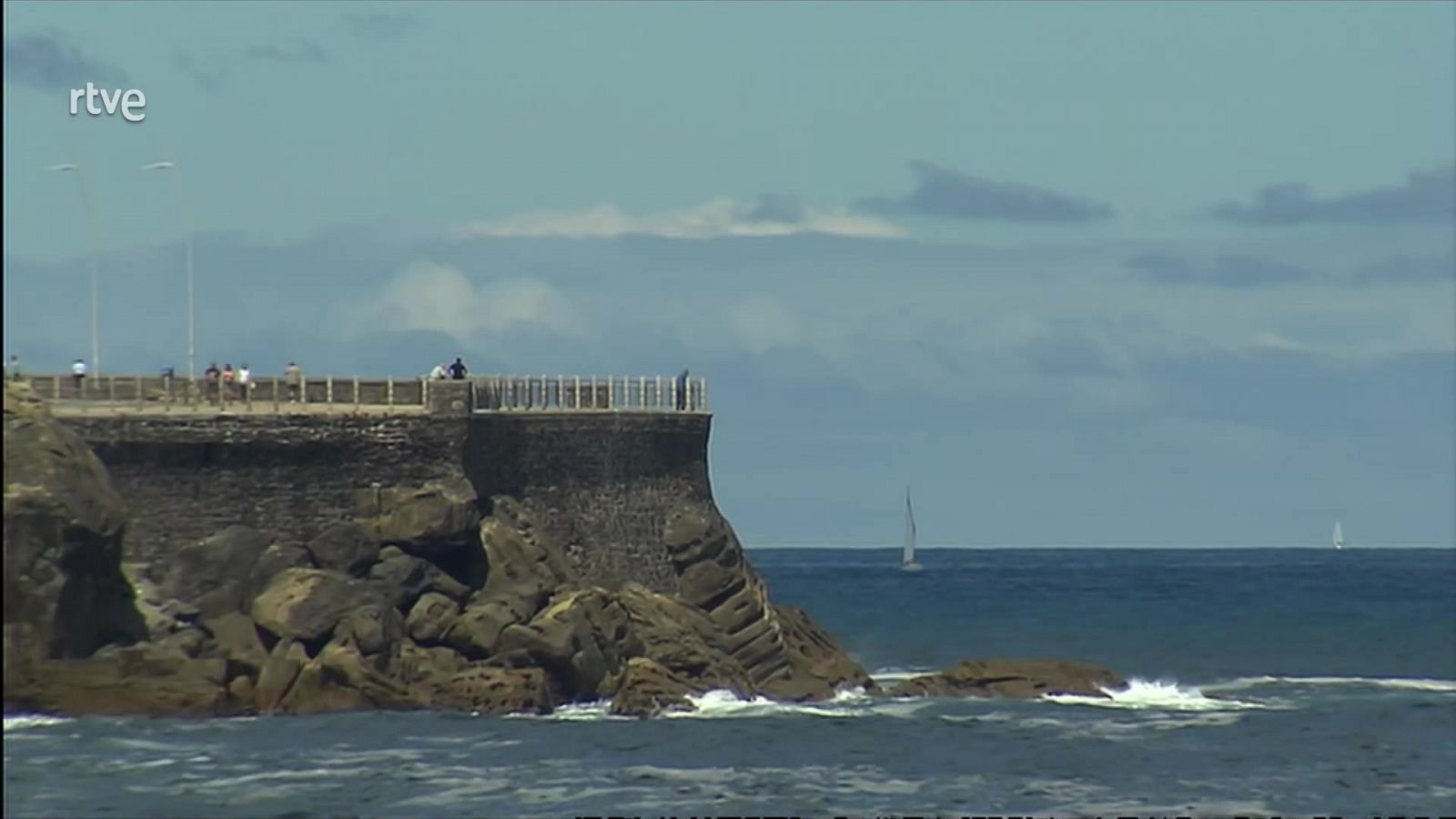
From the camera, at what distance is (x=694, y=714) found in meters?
70.9

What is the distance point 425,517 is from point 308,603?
16.5 feet

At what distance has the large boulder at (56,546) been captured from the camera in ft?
208

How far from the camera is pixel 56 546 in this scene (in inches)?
2516

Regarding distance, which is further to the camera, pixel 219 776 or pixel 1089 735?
pixel 1089 735

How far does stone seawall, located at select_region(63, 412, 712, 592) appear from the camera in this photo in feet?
232

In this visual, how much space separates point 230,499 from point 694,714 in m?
12.2

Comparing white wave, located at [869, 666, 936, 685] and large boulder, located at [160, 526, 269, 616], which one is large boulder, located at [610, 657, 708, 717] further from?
white wave, located at [869, 666, 936, 685]

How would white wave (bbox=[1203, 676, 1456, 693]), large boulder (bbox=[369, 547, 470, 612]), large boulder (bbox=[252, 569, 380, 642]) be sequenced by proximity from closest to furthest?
1. large boulder (bbox=[252, 569, 380, 642])
2. large boulder (bbox=[369, 547, 470, 612])
3. white wave (bbox=[1203, 676, 1456, 693])

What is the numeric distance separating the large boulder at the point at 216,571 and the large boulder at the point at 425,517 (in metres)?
3.10

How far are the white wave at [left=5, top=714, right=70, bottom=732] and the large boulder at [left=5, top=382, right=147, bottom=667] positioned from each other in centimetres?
105

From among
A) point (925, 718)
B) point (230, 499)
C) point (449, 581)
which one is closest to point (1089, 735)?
point (925, 718)

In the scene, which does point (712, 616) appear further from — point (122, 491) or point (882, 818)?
point (882, 818)

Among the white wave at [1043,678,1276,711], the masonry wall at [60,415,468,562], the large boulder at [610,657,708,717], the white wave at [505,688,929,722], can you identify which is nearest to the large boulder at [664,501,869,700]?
the white wave at [505,688,929,722]

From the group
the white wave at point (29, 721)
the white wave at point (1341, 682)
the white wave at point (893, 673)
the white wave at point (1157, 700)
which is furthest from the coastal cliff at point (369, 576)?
the white wave at point (1341, 682)
